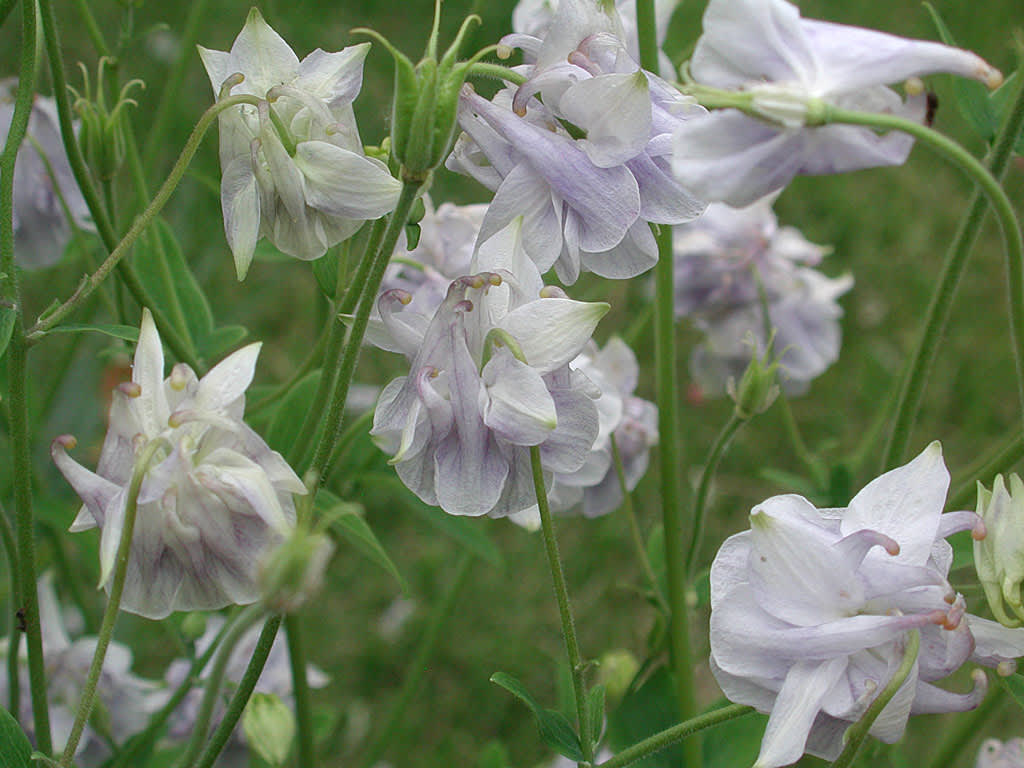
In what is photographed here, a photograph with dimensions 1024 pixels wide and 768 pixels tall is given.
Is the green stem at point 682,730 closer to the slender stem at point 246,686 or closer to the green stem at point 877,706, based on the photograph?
the green stem at point 877,706

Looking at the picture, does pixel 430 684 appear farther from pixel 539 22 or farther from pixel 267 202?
pixel 267 202

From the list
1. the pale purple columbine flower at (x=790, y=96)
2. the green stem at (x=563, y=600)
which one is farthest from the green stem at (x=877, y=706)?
the pale purple columbine flower at (x=790, y=96)

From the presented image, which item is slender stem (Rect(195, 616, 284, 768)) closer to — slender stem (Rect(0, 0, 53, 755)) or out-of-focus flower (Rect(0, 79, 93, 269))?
slender stem (Rect(0, 0, 53, 755))

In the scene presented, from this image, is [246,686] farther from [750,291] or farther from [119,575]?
[750,291]

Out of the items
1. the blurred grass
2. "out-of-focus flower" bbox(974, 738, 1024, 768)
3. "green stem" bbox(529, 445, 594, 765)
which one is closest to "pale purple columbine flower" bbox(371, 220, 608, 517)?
"green stem" bbox(529, 445, 594, 765)

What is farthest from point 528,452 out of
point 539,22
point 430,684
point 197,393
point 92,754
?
point 430,684
